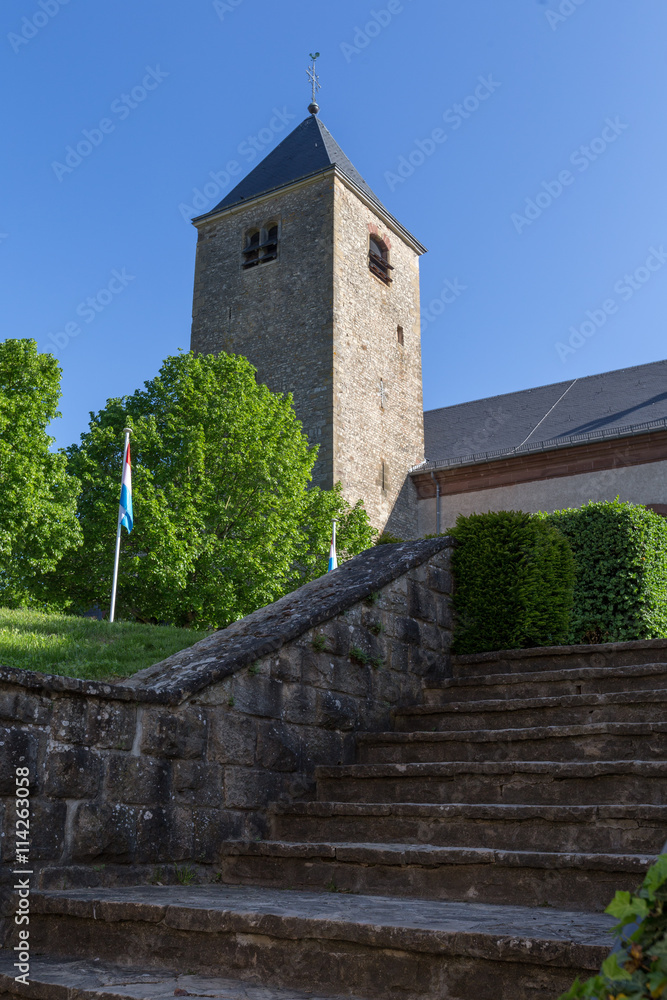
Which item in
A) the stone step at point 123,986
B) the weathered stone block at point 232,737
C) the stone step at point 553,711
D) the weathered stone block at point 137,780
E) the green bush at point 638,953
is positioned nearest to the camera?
the green bush at point 638,953

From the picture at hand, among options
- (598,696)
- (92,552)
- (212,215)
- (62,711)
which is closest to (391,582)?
(598,696)

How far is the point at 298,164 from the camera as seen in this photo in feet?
96.3

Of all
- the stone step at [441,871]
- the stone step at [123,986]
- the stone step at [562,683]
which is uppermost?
the stone step at [562,683]

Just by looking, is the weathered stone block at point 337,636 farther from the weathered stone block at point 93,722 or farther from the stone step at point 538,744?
the weathered stone block at point 93,722

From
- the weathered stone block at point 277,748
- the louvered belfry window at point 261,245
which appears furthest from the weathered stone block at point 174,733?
the louvered belfry window at point 261,245

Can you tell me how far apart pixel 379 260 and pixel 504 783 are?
26.6 m

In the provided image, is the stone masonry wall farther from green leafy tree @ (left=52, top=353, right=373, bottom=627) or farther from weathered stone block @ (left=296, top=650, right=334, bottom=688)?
green leafy tree @ (left=52, top=353, right=373, bottom=627)

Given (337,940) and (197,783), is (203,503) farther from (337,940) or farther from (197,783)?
(337,940)

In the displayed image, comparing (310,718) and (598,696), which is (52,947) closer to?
(310,718)

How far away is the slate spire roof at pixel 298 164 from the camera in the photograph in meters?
28.8

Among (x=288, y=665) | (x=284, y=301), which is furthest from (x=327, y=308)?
(x=288, y=665)

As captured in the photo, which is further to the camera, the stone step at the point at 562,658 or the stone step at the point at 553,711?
the stone step at the point at 562,658

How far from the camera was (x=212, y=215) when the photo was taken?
3047 cm

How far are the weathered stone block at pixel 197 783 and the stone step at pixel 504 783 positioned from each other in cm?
70
